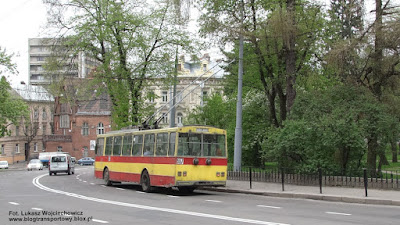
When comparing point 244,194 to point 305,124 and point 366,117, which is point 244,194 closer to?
point 305,124

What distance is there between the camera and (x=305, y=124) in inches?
890

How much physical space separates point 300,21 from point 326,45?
1.97m

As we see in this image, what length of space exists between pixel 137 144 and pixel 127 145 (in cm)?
133

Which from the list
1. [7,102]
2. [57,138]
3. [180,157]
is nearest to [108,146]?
[180,157]

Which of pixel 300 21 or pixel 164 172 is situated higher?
pixel 300 21

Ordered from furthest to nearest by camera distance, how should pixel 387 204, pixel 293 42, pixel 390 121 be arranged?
pixel 293 42 → pixel 390 121 → pixel 387 204

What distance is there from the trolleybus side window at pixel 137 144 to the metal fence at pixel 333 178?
5369 mm

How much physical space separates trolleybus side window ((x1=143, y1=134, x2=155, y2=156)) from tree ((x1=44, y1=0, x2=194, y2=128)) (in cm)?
1242

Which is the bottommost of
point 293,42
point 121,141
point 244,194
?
point 244,194

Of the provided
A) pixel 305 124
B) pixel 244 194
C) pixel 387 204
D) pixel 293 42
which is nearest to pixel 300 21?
pixel 293 42

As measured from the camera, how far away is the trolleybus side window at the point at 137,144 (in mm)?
24056

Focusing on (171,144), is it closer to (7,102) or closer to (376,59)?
(376,59)

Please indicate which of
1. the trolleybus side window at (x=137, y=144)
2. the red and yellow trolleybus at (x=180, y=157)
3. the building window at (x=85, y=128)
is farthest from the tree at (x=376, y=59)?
the building window at (x=85, y=128)

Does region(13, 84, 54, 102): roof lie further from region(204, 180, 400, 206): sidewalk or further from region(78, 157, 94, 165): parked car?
region(204, 180, 400, 206): sidewalk
